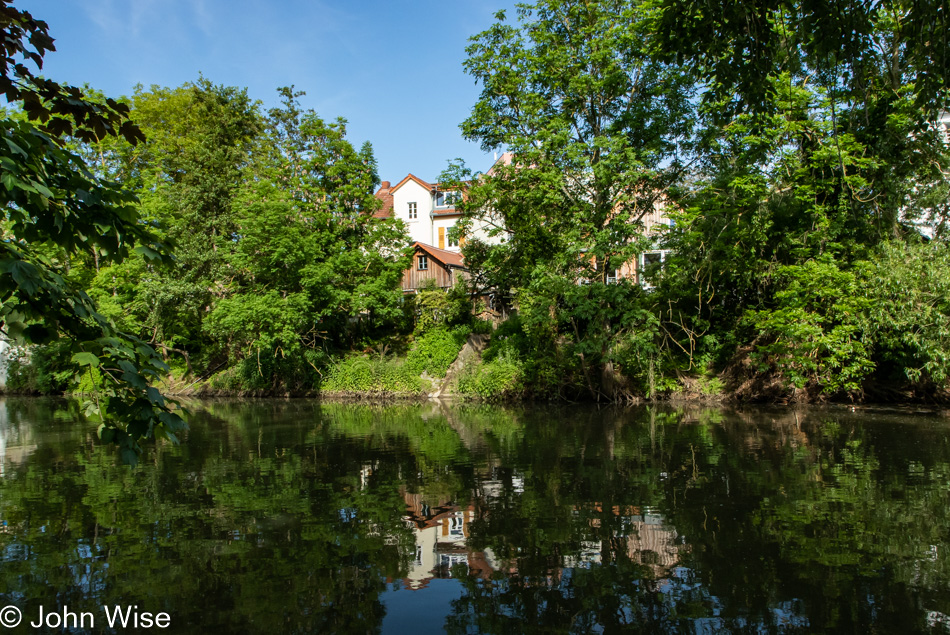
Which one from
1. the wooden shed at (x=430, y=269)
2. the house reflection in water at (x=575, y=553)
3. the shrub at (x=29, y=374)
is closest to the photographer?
the house reflection in water at (x=575, y=553)

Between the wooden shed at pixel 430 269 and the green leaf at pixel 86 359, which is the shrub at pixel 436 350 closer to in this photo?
the wooden shed at pixel 430 269

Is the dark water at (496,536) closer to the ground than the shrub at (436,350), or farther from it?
closer to the ground

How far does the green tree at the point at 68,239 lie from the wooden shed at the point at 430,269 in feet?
118

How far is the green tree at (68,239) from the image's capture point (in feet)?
10.3

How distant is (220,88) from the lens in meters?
36.7

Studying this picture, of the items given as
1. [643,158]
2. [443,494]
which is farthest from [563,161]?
[443,494]

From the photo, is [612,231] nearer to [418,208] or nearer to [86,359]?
[86,359]

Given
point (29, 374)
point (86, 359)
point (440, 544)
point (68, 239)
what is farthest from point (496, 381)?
point (29, 374)

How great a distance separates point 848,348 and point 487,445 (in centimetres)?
1227

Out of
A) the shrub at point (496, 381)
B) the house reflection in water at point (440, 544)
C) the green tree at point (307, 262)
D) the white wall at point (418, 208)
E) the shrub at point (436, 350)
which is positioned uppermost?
the white wall at point (418, 208)

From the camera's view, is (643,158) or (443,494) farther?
(643,158)

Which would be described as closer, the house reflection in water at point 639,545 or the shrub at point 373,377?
the house reflection in water at point 639,545

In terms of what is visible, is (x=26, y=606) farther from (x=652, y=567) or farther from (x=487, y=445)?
(x=487, y=445)

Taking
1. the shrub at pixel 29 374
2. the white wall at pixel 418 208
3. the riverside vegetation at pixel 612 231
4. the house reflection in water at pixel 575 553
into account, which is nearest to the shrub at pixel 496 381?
the riverside vegetation at pixel 612 231
